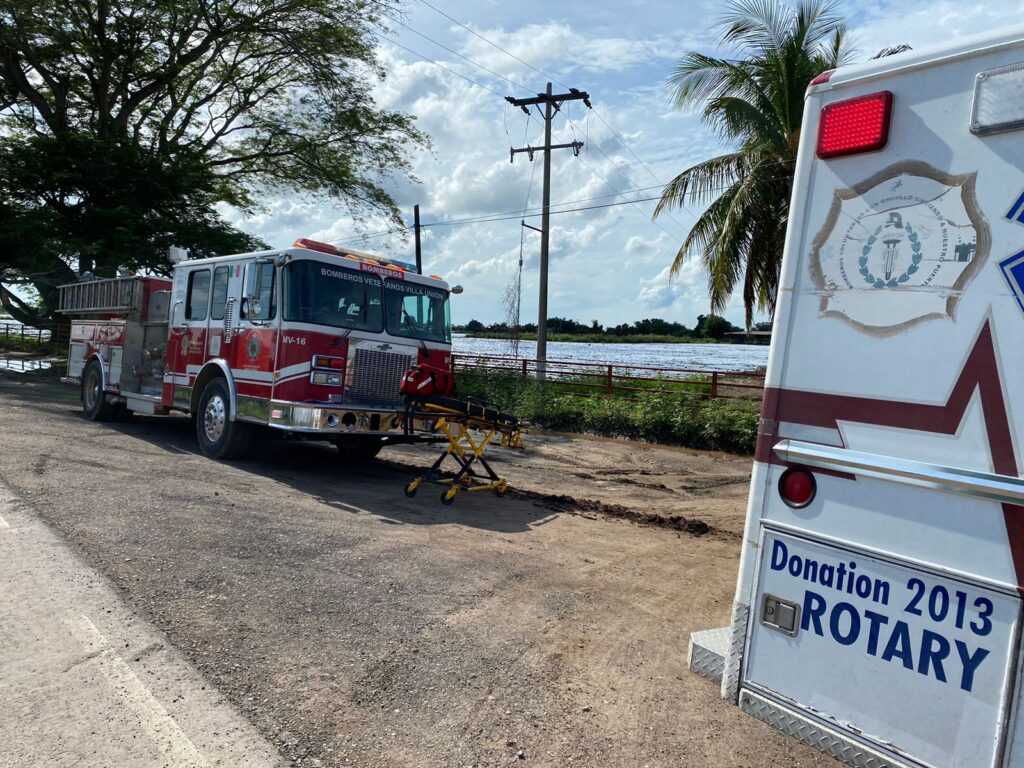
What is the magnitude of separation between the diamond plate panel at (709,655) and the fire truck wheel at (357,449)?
799 centimetres

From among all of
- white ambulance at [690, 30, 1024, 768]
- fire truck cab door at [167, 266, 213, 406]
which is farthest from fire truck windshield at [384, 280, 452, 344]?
white ambulance at [690, 30, 1024, 768]

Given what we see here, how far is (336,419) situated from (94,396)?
7.23 m

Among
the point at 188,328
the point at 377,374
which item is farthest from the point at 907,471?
the point at 188,328

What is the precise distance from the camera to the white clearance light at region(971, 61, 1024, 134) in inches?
96.9

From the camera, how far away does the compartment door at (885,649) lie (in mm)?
2410

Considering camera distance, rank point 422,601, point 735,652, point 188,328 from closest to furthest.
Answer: point 735,652 → point 422,601 → point 188,328

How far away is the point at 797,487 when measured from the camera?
2916mm

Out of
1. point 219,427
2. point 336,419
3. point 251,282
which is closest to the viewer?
point 336,419

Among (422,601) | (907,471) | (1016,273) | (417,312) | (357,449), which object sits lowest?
(422,601)

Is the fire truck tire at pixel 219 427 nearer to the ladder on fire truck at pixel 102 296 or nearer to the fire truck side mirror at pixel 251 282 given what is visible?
the fire truck side mirror at pixel 251 282

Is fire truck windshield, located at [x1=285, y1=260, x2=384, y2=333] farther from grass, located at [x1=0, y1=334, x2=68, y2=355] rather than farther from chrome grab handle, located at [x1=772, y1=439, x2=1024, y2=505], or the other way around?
grass, located at [x1=0, y1=334, x2=68, y2=355]

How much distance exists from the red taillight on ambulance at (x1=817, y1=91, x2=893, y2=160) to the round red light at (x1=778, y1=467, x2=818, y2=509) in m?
1.21

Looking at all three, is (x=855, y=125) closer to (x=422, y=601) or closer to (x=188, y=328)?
(x=422, y=601)

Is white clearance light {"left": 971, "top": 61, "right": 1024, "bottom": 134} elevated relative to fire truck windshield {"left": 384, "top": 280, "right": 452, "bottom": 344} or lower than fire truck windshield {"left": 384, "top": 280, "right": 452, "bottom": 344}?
elevated
